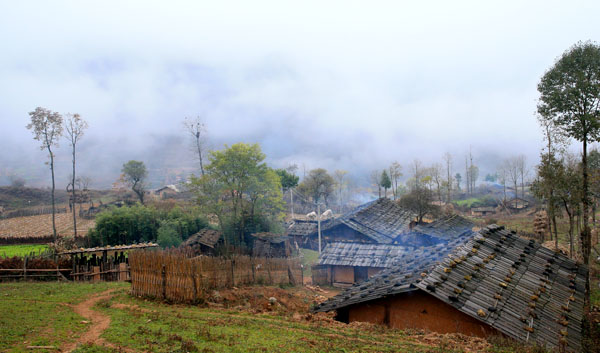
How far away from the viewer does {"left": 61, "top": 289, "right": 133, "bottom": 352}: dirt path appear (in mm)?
8961

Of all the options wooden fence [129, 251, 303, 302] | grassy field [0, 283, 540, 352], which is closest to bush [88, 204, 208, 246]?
wooden fence [129, 251, 303, 302]

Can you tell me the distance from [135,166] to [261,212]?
4030 centimetres

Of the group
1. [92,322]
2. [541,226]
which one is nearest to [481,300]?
[92,322]

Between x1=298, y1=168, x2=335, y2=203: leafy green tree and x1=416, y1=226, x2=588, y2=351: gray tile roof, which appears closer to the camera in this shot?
x1=416, y1=226, x2=588, y2=351: gray tile roof

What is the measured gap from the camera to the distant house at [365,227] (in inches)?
1372

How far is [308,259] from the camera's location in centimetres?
3500

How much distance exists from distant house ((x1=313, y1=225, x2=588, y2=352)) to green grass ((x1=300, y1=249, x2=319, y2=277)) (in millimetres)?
16690

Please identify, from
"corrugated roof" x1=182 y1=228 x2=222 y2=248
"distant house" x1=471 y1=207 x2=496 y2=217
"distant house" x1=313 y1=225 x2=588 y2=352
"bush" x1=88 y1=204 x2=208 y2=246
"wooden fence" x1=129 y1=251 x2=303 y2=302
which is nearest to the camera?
"distant house" x1=313 y1=225 x2=588 y2=352

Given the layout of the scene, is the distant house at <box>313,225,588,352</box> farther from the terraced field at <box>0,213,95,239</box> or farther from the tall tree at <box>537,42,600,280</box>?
the terraced field at <box>0,213,95,239</box>

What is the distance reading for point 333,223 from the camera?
3781 centimetres

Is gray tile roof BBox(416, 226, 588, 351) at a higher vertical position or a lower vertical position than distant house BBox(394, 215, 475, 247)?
higher

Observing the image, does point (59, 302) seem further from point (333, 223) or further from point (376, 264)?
point (333, 223)

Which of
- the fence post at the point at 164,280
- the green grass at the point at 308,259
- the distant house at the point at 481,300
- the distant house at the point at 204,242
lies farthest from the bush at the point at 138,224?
the distant house at the point at 481,300

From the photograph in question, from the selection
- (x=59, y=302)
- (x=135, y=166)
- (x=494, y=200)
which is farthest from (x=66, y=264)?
(x=494, y=200)
